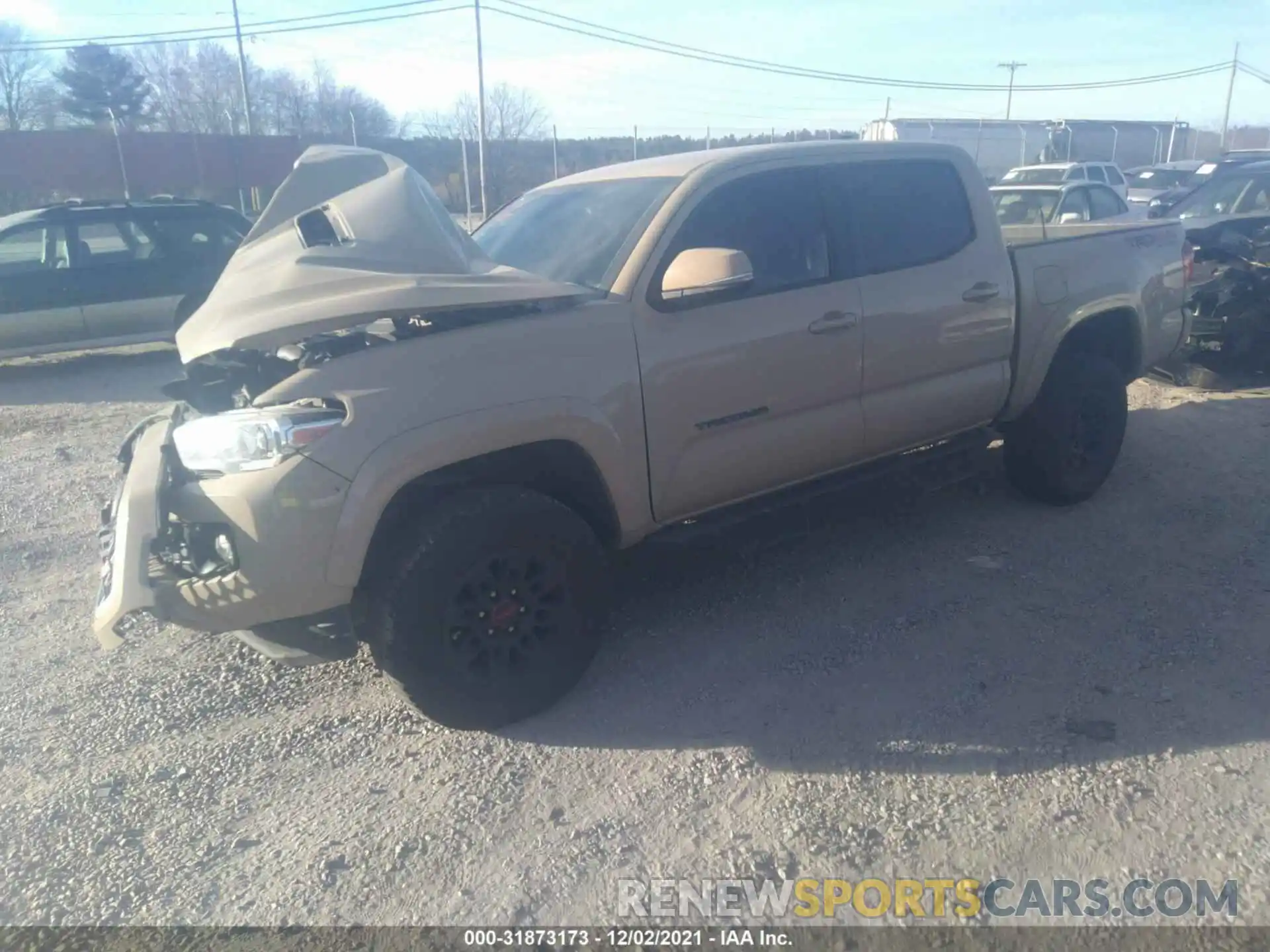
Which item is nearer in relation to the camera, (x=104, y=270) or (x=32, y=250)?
(x=32, y=250)

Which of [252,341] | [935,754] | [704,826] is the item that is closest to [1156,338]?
[935,754]

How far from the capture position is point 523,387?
332 cm

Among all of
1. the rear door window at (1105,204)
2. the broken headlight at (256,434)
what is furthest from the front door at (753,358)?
the rear door window at (1105,204)

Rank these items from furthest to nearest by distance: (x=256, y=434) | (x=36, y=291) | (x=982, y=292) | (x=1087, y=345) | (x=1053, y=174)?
(x=1053, y=174) → (x=36, y=291) → (x=1087, y=345) → (x=982, y=292) → (x=256, y=434)

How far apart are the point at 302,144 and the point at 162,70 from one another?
73.4 feet

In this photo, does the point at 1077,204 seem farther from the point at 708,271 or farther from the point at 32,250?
the point at 32,250

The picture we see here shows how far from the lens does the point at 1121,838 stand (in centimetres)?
281

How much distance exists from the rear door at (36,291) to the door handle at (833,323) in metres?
9.25

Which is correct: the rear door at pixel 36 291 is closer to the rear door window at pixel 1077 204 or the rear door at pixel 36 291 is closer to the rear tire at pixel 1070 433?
the rear tire at pixel 1070 433

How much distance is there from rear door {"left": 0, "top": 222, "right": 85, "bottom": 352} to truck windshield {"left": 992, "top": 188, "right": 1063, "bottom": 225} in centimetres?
1082

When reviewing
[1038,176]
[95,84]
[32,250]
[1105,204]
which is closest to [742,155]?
[32,250]

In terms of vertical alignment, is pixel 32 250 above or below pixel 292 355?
below

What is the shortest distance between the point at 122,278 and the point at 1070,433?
9.82 metres

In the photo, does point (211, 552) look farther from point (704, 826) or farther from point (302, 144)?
point (302, 144)
